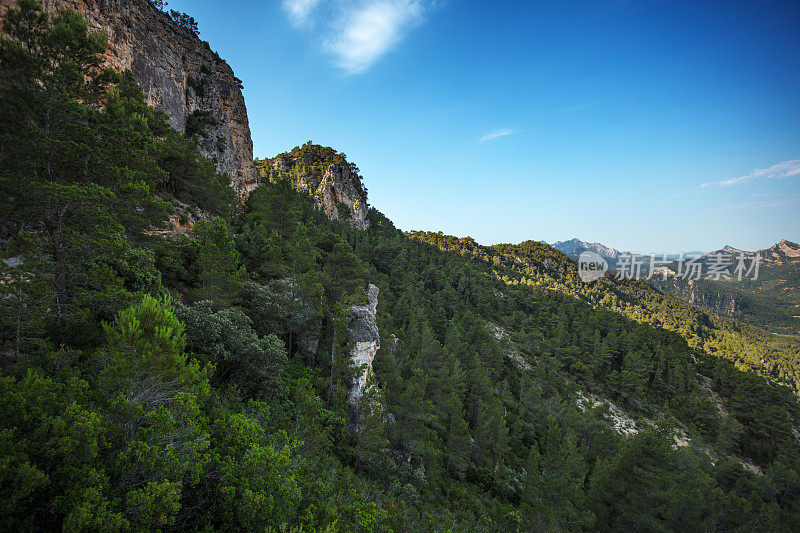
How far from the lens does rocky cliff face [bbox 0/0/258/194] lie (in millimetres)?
22342

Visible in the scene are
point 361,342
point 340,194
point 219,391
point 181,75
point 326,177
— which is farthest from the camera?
point 340,194

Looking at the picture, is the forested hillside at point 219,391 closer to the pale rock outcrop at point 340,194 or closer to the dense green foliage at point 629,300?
the pale rock outcrop at point 340,194

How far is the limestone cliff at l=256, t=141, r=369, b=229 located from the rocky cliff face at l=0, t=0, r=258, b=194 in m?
19.5

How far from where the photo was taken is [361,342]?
2089 cm

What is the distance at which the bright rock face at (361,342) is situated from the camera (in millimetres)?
19453

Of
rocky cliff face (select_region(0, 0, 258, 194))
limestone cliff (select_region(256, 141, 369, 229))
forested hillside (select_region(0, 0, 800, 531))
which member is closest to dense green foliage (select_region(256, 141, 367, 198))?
limestone cliff (select_region(256, 141, 369, 229))

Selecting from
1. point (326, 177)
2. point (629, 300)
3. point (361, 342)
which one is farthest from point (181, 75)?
point (629, 300)

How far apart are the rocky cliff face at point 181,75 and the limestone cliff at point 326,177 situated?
1953cm

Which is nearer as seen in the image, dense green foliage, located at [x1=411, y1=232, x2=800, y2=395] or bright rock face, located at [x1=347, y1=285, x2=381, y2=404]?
bright rock face, located at [x1=347, y1=285, x2=381, y2=404]

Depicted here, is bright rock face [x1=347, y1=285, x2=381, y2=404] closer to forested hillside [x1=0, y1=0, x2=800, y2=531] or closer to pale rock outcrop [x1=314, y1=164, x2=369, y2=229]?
forested hillside [x1=0, y1=0, x2=800, y2=531]

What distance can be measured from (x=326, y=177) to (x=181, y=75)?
33896mm

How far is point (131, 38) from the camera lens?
24.5m

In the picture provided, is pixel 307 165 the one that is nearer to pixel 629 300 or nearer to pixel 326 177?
pixel 326 177

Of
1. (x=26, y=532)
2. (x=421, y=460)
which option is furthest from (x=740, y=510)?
(x=26, y=532)
